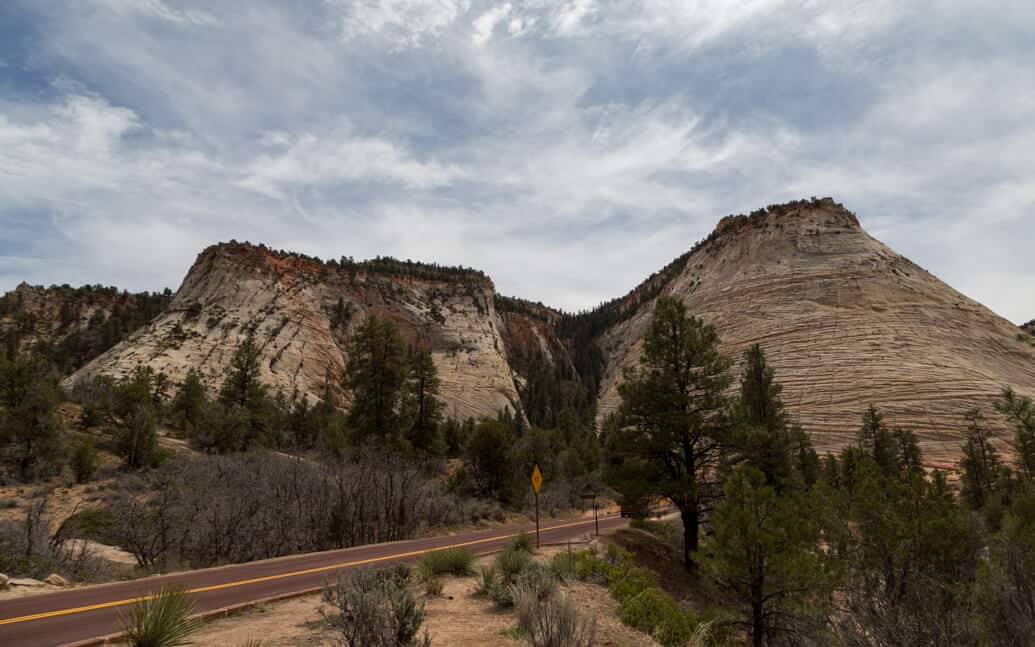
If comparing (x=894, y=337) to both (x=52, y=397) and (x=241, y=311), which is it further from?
(x=241, y=311)

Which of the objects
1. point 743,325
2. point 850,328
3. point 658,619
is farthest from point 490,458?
point 850,328

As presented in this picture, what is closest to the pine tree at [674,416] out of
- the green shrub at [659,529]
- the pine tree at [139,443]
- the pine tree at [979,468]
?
the green shrub at [659,529]

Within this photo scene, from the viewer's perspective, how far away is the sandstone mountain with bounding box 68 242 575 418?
5253 centimetres

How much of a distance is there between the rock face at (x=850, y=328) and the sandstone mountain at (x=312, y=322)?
830 inches

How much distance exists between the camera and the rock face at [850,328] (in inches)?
1687

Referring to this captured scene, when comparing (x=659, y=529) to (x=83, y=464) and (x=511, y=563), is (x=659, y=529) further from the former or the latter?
(x=83, y=464)

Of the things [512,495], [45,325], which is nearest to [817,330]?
[512,495]

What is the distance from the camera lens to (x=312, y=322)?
64.2m

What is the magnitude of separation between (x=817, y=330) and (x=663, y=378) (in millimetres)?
40758

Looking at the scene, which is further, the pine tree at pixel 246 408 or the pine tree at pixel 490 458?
the pine tree at pixel 246 408

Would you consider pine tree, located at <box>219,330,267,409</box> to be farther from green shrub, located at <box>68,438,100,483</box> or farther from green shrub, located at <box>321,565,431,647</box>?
green shrub, located at <box>321,565,431,647</box>

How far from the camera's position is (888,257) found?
60.4 meters

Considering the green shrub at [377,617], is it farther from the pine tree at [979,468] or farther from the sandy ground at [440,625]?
the pine tree at [979,468]

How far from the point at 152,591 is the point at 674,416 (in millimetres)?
16103
